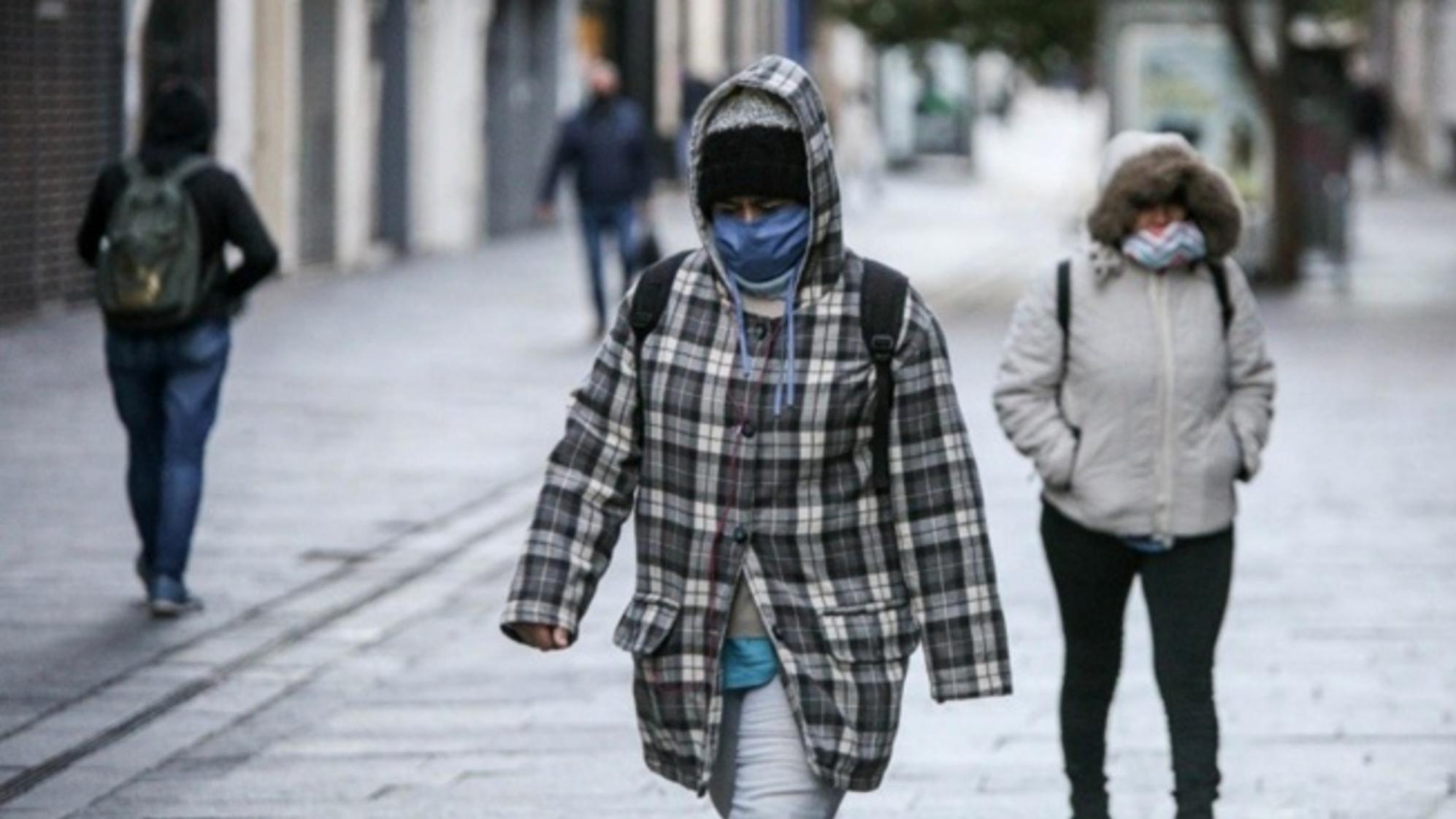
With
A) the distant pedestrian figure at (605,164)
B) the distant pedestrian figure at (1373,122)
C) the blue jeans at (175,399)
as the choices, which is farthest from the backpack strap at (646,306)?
the distant pedestrian figure at (1373,122)

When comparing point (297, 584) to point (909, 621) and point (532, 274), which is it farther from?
point (532, 274)

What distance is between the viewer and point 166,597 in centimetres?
1059

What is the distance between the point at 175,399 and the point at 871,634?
18.6 feet

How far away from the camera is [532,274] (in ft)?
95.9

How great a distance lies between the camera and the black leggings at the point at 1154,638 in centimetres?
672

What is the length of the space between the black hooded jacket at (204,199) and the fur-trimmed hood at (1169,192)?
4314 mm

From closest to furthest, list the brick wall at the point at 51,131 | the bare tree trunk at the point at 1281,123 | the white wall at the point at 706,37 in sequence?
the brick wall at the point at 51,131, the bare tree trunk at the point at 1281,123, the white wall at the point at 706,37

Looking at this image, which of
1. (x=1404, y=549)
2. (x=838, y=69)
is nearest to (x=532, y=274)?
(x=1404, y=549)

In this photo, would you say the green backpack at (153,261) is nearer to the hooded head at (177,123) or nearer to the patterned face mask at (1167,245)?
the hooded head at (177,123)

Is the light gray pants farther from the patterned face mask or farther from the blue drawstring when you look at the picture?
the patterned face mask

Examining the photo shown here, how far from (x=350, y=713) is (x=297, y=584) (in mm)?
2425

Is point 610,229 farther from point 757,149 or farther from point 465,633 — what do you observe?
point 757,149

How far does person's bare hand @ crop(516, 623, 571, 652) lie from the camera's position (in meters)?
5.19

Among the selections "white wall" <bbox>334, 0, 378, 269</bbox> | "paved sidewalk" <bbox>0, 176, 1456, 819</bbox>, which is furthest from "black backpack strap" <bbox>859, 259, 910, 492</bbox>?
"white wall" <bbox>334, 0, 378, 269</bbox>
